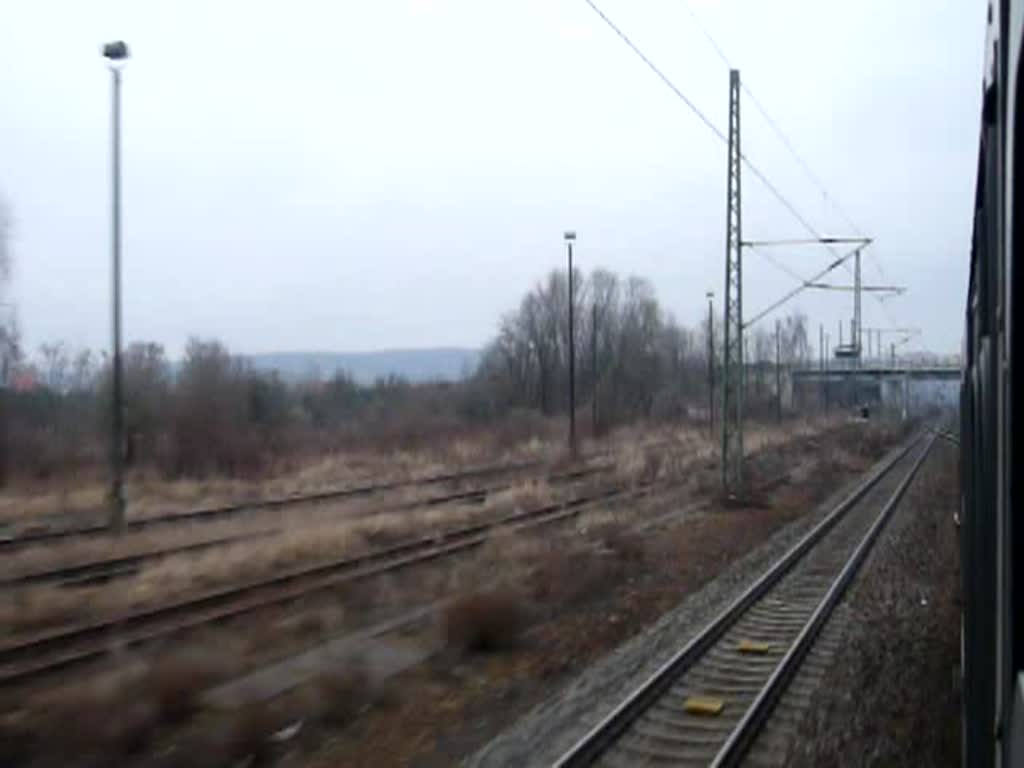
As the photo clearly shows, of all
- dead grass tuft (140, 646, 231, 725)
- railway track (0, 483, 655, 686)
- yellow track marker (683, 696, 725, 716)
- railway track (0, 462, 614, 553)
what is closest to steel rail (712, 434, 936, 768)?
yellow track marker (683, 696, 725, 716)

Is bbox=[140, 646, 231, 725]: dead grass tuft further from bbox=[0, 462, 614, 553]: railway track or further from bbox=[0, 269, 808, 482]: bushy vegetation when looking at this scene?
bbox=[0, 269, 808, 482]: bushy vegetation

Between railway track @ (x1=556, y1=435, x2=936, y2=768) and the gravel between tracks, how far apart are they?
25 cm

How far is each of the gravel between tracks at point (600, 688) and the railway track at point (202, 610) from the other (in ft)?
14.9

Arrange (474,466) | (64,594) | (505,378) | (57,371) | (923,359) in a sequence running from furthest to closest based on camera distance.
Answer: (923,359) → (505,378) → (57,371) → (474,466) → (64,594)

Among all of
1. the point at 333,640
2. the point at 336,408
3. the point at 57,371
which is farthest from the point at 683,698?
the point at 336,408

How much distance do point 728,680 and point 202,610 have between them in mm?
6642

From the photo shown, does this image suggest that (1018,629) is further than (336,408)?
No

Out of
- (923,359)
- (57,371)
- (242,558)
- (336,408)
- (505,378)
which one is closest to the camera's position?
(242,558)

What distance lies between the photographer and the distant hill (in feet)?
262

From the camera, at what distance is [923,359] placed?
372 feet

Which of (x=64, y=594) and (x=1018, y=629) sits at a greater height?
(x=1018, y=629)

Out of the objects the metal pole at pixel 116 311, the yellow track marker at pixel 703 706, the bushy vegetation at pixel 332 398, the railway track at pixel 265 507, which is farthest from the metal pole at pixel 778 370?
the yellow track marker at pixel 703 706

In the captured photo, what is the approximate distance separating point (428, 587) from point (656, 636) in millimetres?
4221

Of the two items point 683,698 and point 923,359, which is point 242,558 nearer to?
point 683,698
